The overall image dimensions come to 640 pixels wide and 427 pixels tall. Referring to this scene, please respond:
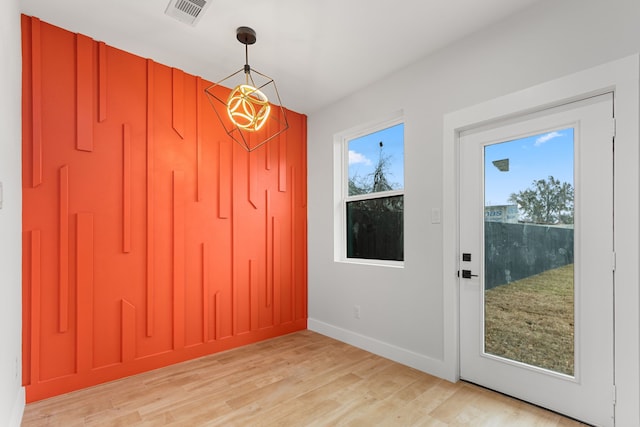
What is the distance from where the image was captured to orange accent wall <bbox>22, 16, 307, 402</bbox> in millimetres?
2297

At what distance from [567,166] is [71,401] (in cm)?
380

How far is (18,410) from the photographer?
6.50 ft

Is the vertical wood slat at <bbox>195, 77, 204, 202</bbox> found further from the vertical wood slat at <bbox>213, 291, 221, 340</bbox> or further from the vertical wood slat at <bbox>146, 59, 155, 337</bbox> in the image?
the vertical wood slat at <bbox>213, 291, 221, 340</bbox>

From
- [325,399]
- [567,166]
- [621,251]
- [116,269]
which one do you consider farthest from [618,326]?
[116,269]

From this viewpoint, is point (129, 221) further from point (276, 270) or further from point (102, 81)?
point (276, 270)

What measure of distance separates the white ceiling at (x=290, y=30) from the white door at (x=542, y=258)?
874 mm

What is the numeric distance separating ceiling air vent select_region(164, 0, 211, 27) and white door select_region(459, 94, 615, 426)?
219 centimetres

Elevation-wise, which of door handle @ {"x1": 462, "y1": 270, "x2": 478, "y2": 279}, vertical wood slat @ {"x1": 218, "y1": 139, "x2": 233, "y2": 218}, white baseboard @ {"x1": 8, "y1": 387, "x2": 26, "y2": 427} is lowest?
white baseboard @ {"x1": 8, "y1": 387, "x2": 26, "y2": 427}

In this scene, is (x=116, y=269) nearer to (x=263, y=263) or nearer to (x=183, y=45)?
(x=263, y=263)

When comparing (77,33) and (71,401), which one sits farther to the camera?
(77,33)

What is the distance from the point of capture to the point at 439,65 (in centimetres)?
271

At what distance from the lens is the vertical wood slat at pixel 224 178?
3242 mm

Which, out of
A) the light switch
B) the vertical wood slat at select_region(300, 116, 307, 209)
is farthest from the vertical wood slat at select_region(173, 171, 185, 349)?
the light switch

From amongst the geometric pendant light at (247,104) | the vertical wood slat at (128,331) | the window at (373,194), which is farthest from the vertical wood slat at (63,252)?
the window at (373,194)
